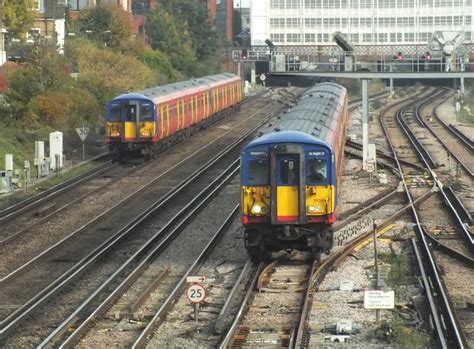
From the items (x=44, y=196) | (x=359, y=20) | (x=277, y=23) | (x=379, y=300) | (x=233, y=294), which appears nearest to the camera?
(x=379, y=300)

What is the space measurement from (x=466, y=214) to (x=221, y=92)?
32.0 meters

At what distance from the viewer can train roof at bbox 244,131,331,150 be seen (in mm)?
19312

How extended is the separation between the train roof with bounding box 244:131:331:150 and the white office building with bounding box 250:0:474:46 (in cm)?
5675

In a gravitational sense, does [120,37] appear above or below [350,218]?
above

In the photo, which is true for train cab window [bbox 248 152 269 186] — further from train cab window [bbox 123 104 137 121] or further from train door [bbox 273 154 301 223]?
train cab window [bbox 123 104 137 121]

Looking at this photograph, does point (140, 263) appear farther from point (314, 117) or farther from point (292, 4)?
point (292, 4)

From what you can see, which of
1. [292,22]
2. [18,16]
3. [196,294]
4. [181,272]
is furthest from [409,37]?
[196,294]

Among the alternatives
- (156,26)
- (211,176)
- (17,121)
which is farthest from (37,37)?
(156,26)

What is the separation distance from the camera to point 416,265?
19.7m

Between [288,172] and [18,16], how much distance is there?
43139 millimetres

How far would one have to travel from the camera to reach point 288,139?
1936 centimetres

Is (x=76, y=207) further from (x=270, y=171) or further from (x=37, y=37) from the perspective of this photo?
(x=37, y=37)

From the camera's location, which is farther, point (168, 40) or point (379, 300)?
point (168, 40)

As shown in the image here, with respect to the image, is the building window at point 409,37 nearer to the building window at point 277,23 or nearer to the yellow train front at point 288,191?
the building window at point 277,23
